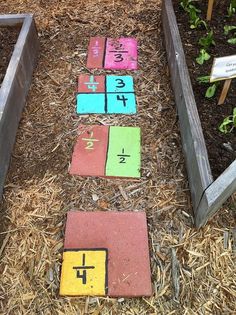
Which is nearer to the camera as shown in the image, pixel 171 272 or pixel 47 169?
pixel 171 272

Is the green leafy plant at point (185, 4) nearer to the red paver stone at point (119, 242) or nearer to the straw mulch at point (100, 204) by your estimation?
the straw mulch at point (100, 204)

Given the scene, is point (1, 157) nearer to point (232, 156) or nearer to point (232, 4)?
point (232, 156)

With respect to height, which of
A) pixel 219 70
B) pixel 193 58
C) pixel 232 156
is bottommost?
pixel 232 156

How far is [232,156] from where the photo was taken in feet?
5.50

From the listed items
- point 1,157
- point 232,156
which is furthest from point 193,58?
point 1,157

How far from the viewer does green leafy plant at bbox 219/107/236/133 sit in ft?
5.68

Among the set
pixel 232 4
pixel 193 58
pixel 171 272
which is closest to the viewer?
pixel 171 272

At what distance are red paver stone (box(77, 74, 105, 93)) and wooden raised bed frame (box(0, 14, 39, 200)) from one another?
0.35 metres

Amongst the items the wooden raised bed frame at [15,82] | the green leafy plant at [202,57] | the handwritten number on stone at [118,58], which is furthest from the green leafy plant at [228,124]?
the wooden raised bed frame at [15,82]

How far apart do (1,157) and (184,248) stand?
3.37 ft

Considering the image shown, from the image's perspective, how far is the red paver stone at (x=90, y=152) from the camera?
6.10ft

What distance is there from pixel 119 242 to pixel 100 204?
24 cm

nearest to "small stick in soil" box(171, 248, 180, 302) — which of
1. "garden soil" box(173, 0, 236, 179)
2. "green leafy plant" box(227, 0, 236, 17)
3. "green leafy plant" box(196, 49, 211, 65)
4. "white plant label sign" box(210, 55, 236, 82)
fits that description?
"garden soil" box(173, 0, 236, 179)

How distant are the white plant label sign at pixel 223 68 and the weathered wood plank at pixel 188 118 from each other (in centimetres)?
22
